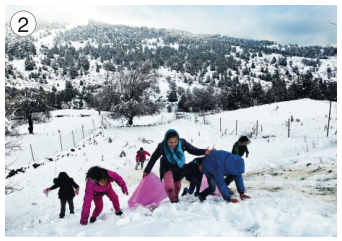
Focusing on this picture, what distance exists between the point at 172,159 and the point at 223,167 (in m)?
1.09

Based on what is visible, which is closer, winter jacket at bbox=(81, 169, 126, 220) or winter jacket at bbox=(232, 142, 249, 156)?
winter jacket at bbox=(81, 169, 126, 220)

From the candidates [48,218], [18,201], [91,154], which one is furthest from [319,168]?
[91,154]

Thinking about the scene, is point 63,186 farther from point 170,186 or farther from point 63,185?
point 170,186

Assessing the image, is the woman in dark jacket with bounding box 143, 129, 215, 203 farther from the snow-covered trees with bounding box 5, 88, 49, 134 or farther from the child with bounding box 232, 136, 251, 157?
the snow-covered trees with bounding box 5, 88, 49, 134

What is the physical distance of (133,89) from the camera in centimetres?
1984

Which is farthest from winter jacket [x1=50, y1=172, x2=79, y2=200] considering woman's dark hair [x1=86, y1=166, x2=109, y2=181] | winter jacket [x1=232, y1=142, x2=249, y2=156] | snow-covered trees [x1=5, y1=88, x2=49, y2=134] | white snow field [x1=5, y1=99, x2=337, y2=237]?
snow-covered trees [x1=5, y1=88, x2=49, y2=134]

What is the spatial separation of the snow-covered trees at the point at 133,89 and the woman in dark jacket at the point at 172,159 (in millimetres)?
15221

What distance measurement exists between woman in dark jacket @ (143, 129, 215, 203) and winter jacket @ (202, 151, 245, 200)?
24cm

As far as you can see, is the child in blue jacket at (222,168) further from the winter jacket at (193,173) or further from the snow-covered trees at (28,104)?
the snow-covered trees at (28,104)

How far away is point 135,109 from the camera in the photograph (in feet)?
62.4

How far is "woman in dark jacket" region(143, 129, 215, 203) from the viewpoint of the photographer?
3859 millimetres

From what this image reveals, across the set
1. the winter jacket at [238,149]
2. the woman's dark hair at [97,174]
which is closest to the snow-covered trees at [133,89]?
the winter jacket at [238,149]

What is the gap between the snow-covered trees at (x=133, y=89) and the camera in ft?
63.4
